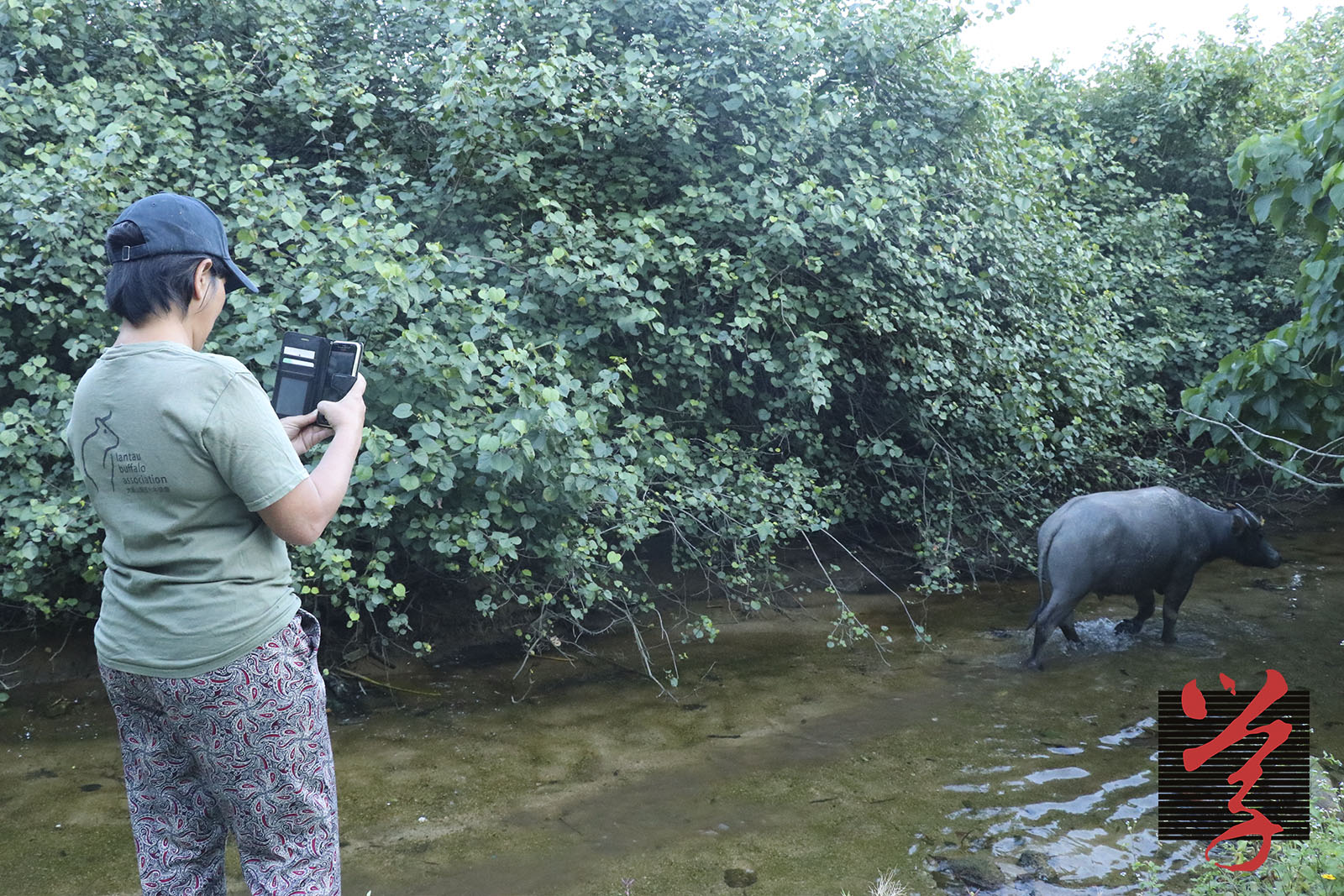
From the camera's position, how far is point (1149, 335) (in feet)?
32.3

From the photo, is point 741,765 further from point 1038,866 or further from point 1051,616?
point 1051,616

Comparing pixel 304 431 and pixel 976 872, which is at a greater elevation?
pixel 304 431

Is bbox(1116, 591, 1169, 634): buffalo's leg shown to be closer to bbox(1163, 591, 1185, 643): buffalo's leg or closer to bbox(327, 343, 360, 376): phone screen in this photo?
bbox(1163, 591, 1185, 643): buffalo's leg

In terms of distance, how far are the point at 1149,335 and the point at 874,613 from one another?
4.70m

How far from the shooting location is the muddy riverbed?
3.83 meters

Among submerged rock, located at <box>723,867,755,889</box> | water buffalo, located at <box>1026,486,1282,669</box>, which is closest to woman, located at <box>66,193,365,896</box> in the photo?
submerged rock, located at <box>723,867,755,889</box>

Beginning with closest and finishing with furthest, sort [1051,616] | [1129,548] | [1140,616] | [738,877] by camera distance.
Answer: [738,877], [1051,616], [1129,548], [1140,616]

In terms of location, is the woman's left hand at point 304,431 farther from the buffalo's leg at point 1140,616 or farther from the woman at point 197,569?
the buffalo's leg at point 1140,616

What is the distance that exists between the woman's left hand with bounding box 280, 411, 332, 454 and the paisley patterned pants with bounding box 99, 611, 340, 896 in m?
0.46

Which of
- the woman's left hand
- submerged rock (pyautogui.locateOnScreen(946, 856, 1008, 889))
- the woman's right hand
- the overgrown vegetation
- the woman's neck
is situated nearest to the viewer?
the woman's neck

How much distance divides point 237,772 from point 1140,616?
6.19m

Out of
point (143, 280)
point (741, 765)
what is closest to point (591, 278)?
point (741, 765)

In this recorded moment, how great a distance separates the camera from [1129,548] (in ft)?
20.6

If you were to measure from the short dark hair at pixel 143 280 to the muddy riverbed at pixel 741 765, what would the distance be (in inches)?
94.3
